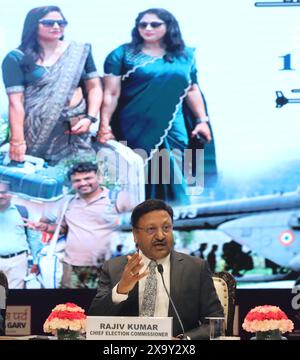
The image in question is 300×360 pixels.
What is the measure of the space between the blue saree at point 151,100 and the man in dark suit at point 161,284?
218 centimetres

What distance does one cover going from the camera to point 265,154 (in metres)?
5.90

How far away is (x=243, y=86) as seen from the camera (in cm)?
590

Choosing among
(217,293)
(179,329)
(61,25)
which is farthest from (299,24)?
(179,329)

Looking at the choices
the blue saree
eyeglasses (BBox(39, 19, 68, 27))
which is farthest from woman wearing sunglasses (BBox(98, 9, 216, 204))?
eyeglasses (BBox(39, 19, 68, 27))

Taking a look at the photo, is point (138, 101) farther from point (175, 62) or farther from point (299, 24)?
point (299, 24)

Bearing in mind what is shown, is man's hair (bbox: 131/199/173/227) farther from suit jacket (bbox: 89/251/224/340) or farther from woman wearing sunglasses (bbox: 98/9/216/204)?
woman wearing sunglasses (bbox: 98/9/216/204)

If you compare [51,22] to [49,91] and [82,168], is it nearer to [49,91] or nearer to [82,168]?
[49,91]

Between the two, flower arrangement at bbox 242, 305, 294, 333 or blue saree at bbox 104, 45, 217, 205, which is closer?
flower arrangement at bbox 242, 305, 294, 333

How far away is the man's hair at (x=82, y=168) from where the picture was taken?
6.00 m

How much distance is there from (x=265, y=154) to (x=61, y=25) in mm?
1655

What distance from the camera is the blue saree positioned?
6.00 m

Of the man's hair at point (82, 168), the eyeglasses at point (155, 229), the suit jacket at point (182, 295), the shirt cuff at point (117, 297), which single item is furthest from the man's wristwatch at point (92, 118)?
the shirt cuff at point (117, 297)

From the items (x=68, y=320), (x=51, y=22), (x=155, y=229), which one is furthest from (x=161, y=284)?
(x=51, y=22)

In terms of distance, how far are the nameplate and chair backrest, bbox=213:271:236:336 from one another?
1.23 m
